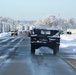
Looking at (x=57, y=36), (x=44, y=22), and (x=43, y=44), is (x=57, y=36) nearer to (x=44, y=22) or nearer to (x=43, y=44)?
(x=43, y=44)

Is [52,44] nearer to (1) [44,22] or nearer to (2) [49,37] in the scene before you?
(2) [49,37]

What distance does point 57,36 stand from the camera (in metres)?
26.3

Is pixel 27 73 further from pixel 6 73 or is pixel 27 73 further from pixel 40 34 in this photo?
pixel 40 34

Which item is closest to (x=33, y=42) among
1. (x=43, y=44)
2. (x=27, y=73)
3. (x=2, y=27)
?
(x=43, y=44)

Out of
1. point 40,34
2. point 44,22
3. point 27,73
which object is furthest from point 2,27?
point 27,73

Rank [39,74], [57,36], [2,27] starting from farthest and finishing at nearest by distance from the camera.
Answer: [2,27] → [57,36] → [39,74]

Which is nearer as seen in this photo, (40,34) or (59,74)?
(59,74)

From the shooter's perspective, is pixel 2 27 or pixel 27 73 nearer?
pixel 27 73

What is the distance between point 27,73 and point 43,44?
12.4 m

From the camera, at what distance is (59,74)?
13.8 metres

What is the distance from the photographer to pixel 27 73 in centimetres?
1413

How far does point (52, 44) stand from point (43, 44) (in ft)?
2.26

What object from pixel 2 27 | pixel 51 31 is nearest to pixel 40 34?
pixel 51 31

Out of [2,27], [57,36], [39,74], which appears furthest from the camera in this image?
[2,27]
